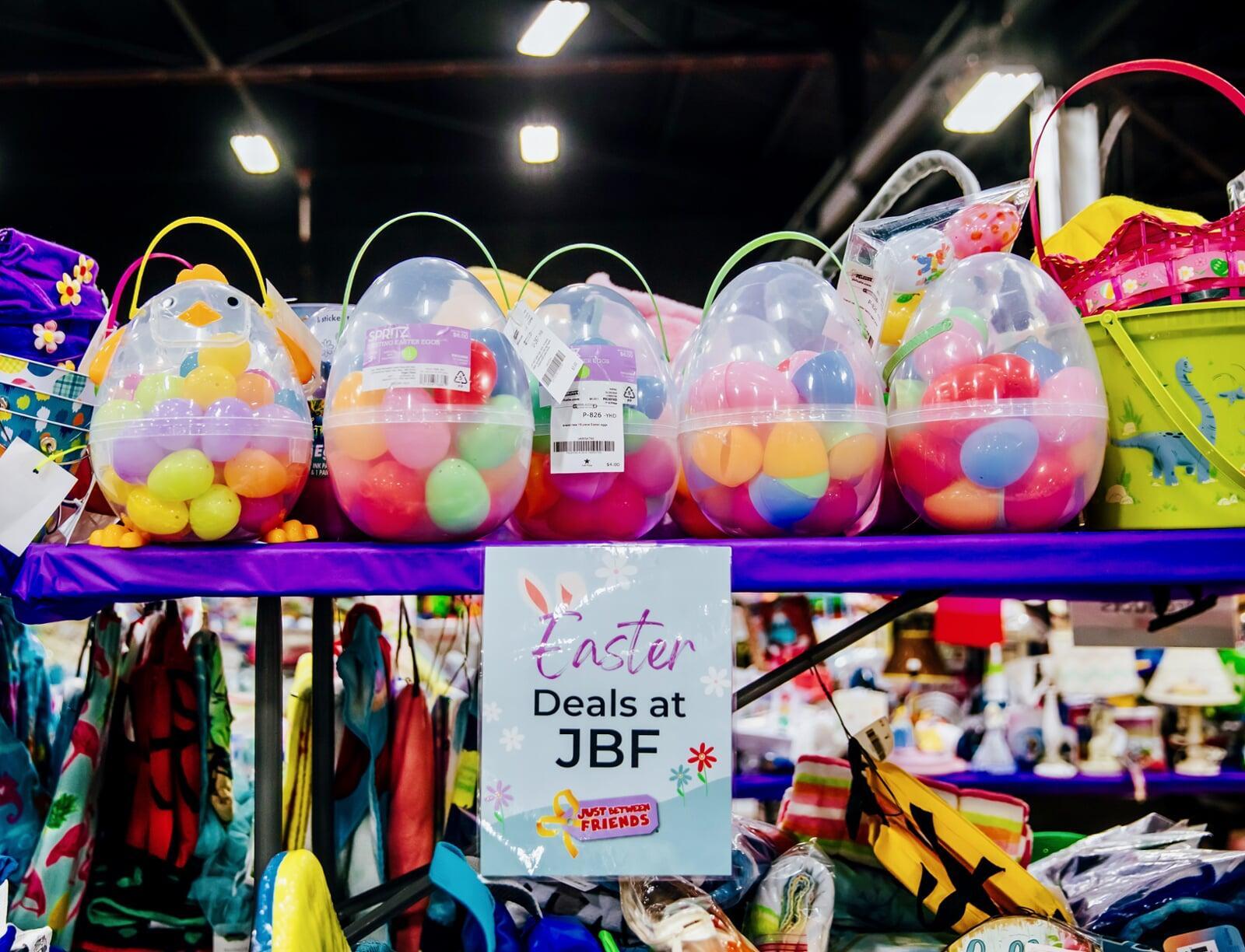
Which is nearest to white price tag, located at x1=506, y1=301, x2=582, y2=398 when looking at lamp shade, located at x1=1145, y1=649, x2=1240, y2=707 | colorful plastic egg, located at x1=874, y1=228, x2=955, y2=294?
colorful plastic egg, located at x1=874, y1=228, x2=955, y2=294

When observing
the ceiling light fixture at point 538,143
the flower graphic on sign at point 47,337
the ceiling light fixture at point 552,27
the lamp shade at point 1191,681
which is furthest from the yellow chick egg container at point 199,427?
the ceiling light fixture at point 538,143

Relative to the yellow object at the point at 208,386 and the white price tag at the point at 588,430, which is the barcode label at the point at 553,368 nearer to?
the white price tag at the point at 588,430

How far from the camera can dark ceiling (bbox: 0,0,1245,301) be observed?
6773mm

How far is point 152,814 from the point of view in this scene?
1451mm

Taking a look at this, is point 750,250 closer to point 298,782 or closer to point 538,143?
point 298,782

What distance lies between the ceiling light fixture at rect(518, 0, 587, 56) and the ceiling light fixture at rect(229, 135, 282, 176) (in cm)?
257

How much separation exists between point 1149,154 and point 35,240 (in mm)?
8554

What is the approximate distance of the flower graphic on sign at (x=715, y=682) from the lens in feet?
3.28

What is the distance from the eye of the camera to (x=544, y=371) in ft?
3.63

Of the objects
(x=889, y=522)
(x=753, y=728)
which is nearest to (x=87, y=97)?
(x=753, y=728)

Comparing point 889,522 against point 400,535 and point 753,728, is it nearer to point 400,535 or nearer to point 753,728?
point 400,535

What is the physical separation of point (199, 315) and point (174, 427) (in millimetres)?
155

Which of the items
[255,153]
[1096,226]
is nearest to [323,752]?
[1096,226]

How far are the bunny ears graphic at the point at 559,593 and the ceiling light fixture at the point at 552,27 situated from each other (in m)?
5.40
